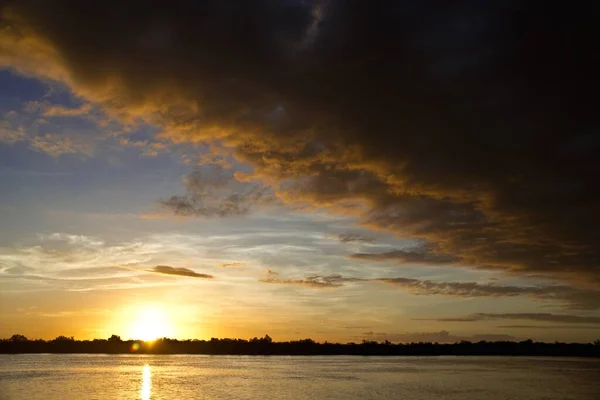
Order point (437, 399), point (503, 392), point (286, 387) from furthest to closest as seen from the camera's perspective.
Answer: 1. point (286, 387)
2. point (503, 392)
3. point (437, 399)

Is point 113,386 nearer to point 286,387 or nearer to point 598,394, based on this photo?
point 286,387

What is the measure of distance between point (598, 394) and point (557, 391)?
708cm

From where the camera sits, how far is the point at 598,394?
72.7 meters

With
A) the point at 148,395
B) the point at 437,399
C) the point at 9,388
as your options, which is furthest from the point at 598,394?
the point at 9,388

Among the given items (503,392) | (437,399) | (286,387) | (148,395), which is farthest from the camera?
(286,387)

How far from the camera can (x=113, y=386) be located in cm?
8781

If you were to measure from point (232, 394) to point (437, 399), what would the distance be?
25757 millimetres

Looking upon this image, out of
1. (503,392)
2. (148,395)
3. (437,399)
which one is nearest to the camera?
(437,399)

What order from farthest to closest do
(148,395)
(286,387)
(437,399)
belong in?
1. (286,387)
2. (148,395)
3. (437,399)

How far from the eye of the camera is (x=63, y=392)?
245ft

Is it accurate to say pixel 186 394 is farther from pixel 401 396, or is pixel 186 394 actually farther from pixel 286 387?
pixel 401 396

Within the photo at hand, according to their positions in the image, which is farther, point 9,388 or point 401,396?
point 9,388

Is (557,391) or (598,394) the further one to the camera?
(557,391)

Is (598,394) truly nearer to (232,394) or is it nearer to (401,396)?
(401,396)
